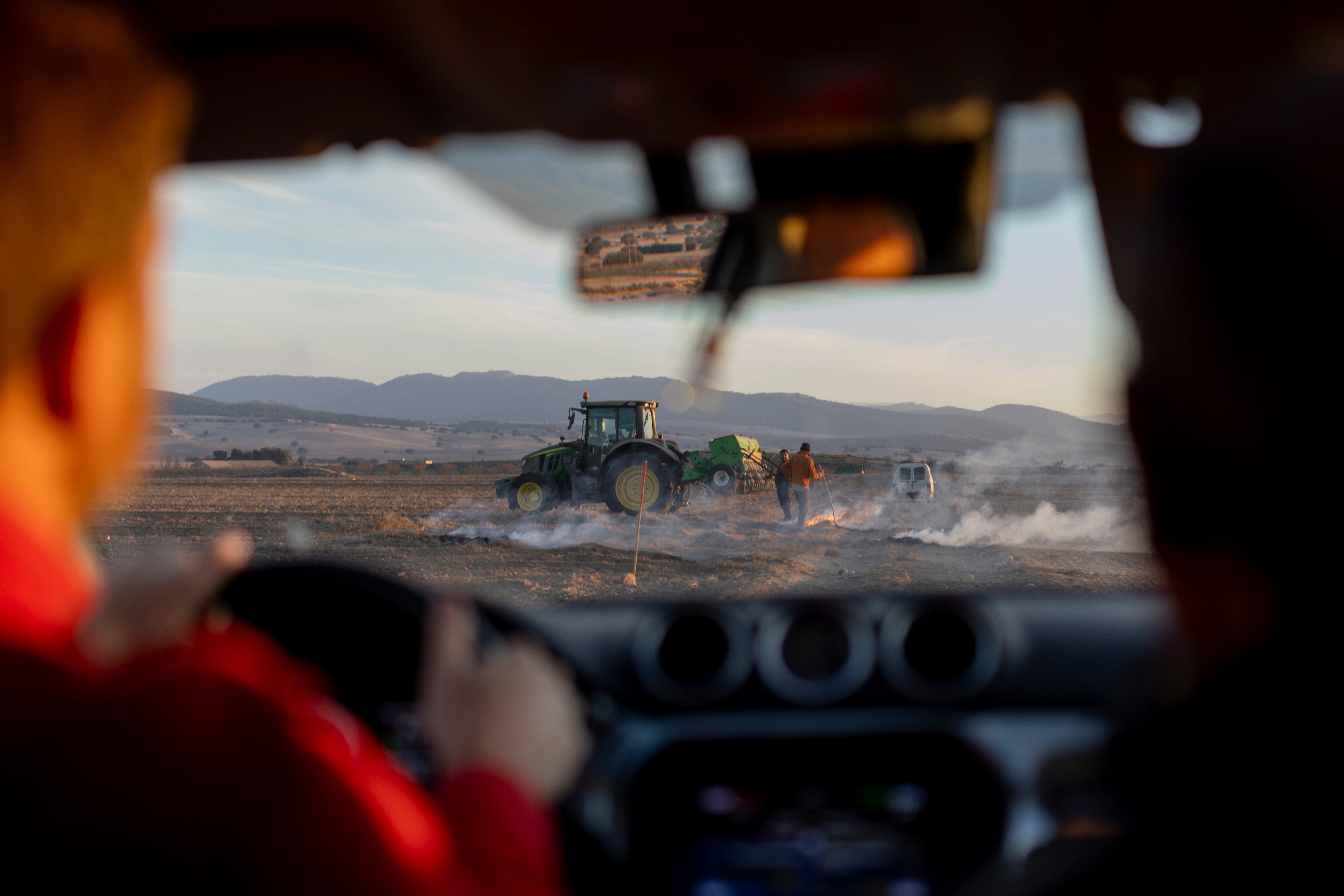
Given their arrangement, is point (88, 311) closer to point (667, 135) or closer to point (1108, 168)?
point (667, 135)

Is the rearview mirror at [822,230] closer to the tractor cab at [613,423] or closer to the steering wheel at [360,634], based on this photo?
the steering wheel at [360,634]

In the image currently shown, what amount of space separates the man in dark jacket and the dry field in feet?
0.74

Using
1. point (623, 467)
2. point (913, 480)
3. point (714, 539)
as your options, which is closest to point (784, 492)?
point (714, 539)

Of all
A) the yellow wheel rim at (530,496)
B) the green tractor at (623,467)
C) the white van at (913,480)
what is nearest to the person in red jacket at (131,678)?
the green tractor at (623,467)

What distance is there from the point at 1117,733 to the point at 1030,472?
15068mm

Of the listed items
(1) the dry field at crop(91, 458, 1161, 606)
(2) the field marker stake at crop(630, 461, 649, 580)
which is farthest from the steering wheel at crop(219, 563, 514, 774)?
(2) the field marker stake at crop(630, 461, 649, 580)

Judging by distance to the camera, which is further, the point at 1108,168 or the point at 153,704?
the point at 1108,168

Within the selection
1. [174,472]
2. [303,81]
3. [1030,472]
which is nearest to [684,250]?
[303,81]

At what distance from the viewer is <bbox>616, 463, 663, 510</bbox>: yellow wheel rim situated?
44.0ft

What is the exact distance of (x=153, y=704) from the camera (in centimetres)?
68

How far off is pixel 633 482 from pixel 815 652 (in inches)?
454

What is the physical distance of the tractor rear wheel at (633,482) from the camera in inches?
528

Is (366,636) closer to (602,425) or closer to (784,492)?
(602,425)

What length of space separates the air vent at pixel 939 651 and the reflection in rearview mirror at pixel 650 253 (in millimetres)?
938
